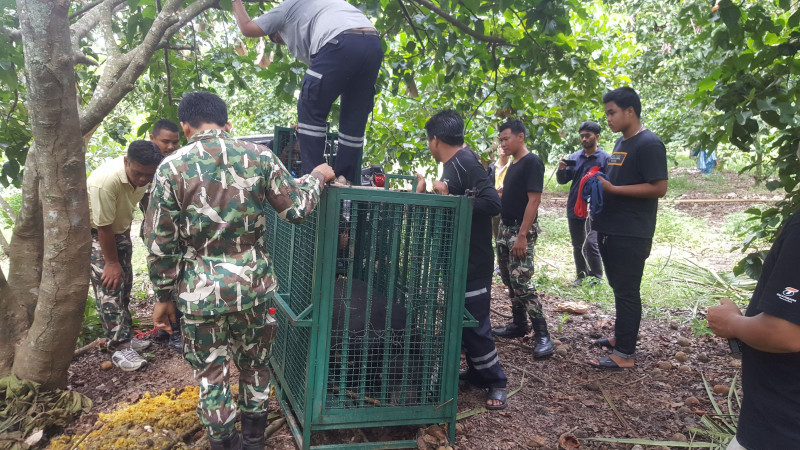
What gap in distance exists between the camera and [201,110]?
2500 mm

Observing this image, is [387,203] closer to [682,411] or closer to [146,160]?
[146,160]

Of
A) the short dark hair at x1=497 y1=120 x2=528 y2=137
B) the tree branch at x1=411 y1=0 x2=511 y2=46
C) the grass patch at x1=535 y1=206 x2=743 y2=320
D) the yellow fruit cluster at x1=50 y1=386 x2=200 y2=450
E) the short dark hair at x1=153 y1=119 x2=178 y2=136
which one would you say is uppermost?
the tree branch at x1=411 y1=0 x2=511 y2=46

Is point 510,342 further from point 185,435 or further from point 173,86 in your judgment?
point 173,86

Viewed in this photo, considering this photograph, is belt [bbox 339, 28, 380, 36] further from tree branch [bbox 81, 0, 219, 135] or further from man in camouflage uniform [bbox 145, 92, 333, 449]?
tree branch [bbox 81, 0, 219, 135]

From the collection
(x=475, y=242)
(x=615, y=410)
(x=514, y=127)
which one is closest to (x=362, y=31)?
(x=475, y=242)

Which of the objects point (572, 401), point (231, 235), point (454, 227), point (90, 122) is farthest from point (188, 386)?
point (572, 401)

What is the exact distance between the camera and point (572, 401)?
11.5 ft

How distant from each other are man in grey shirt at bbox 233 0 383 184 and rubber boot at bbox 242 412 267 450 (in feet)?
4.52

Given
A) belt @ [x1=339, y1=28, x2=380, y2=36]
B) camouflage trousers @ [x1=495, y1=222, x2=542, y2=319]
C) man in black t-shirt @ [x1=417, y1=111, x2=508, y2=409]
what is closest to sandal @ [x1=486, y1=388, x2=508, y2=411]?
man in black t-shirt @ [x1=417, y1=111, x2=508, y2=409]

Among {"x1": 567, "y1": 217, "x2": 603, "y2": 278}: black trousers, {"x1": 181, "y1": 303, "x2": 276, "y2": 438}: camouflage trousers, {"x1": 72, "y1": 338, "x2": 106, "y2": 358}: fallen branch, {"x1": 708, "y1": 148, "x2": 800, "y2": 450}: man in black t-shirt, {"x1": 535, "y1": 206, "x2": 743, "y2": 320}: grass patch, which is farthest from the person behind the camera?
{"x1": 567, "y1": 217, "x2": 603, "y2": 278}: black trousers

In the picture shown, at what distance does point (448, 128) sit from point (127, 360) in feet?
9.60

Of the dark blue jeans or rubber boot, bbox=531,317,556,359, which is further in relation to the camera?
rubber boot, bbox=531,317,556,359

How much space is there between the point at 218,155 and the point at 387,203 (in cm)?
85

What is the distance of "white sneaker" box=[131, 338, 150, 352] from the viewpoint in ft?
13.4
